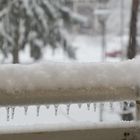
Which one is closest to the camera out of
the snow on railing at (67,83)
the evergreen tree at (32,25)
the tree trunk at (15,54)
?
the snow on railing at (67,83)

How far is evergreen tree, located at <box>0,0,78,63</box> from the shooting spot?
21.4 m

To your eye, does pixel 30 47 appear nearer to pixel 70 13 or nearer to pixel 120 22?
pixel 70 13

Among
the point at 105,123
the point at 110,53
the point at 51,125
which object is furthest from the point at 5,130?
the point at 110,53

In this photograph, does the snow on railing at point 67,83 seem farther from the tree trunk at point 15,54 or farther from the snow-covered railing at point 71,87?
the tree trunk at point 15,54

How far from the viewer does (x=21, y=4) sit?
2152 cm

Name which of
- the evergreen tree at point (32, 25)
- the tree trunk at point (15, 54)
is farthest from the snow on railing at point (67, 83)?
the evergreen tree at point (32, 25)

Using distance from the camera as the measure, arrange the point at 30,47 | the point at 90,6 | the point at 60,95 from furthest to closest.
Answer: the point at 90,6
the point at 30,47
the point at 60,95

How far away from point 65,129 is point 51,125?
8 cm

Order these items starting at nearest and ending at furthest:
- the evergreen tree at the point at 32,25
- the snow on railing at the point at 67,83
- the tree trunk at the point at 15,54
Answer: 1. the snow on railing at the point at 67,83
2. the tree trunk at the point at 15,54
3. the evergreen tree at the point at 32,25

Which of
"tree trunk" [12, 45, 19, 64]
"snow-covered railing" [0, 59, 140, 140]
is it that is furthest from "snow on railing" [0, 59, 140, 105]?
"tree trunk" [12, 45, 19, 64]

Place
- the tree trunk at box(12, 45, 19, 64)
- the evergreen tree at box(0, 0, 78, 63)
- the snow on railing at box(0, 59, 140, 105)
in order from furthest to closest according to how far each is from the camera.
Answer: the evergreen tree at box(0, 0, 78, 63)
the tree trunk at box(12, 45, 19, 64)
the snow on railing at box(0, 59, 140, 105)

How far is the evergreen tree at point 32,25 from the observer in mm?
21406

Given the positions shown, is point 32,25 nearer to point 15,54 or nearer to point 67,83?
point 15,54

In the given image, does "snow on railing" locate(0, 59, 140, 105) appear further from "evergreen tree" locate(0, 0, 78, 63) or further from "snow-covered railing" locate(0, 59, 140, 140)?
"evergreen tree" locate(0, 0, 78, 63)
